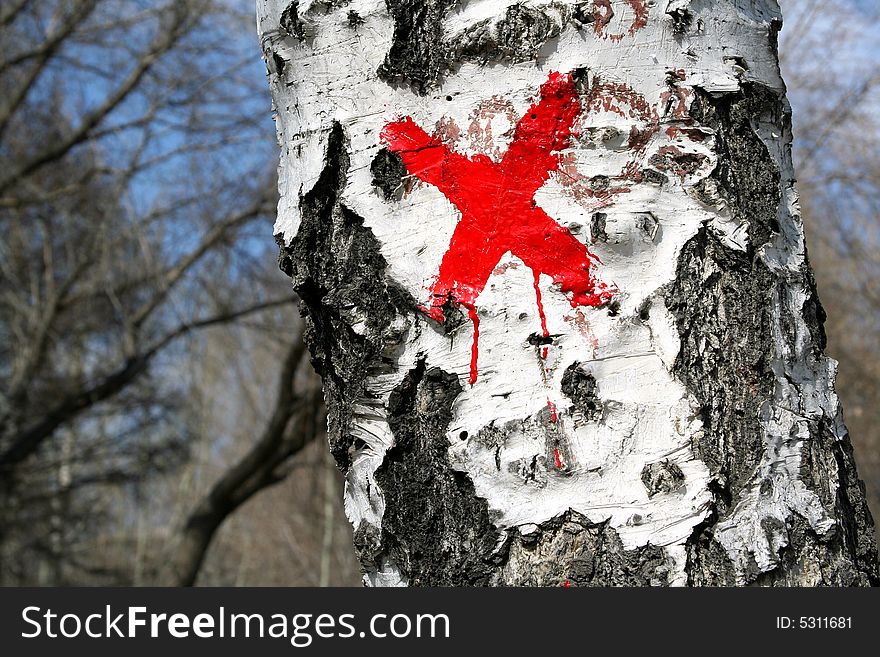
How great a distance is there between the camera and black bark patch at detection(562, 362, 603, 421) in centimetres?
92

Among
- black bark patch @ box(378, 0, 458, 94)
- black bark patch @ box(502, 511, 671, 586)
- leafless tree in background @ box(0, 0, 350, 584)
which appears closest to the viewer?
black bark patch @ box(502, 511, 671, 586)

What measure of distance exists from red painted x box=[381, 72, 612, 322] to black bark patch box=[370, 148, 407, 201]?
11 millimetres

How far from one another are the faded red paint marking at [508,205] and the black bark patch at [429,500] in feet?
0.22

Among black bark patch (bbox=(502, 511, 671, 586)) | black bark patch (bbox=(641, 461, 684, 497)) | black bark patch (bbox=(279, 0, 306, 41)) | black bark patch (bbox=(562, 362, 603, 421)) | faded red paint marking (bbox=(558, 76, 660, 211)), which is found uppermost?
black bark patch (bbox=(279, 0, 306, 41))

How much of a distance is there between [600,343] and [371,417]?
0.28m

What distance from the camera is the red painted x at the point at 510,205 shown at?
3.12 feet

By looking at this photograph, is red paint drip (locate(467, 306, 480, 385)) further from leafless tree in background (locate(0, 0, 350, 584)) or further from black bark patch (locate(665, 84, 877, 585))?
leafless tree in background (locate(0, 0, 350, 584))

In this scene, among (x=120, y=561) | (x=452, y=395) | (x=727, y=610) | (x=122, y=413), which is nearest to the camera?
(x=727, y=610)

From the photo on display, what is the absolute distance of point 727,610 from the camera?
33.9 inches

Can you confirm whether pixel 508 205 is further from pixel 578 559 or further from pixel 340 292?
pixel 578 559

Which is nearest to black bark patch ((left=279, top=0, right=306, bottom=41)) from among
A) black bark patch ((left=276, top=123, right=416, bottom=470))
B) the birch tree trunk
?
the birch tree trunk

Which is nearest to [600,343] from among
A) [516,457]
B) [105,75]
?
[516,457]

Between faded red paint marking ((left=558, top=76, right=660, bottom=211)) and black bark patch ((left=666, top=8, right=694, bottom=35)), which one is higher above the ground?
black bark patch ((left=666, top=8, right=694, bottom=35))

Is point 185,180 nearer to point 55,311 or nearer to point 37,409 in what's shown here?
point 55,311
